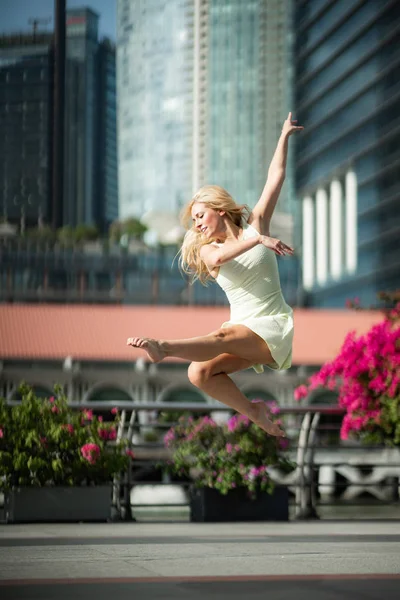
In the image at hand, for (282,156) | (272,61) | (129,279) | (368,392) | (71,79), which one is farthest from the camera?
(272,61)

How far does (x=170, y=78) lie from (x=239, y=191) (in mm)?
24787

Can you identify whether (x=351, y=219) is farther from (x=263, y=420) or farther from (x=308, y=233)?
(x=263, y=420)

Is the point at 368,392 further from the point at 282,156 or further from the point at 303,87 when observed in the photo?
the point at 303,87

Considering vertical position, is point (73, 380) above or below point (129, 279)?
below

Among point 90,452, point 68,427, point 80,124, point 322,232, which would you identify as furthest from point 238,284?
point 80,124

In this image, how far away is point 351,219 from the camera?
331 feet

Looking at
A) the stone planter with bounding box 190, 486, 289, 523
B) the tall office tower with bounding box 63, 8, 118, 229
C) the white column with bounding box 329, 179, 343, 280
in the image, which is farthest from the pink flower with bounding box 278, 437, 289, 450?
the tall office tower with bounding box 63, 8, 118, 229

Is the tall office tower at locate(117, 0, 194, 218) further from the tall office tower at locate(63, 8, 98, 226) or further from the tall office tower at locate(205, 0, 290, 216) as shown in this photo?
the tall office tower at locate(63, 8, 98, 226)

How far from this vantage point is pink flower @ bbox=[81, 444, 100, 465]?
8.27 metres

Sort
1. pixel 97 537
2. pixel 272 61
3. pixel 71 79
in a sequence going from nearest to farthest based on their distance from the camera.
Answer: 1. pixel 97 537
2. pixel 71 79
3. pixel 272 61

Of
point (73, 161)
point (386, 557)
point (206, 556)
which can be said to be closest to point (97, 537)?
point (206, 556)

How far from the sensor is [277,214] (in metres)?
121

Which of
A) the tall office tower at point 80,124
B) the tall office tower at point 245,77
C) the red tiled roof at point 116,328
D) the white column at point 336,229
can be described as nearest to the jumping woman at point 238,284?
the red tiled roof at point 116,328

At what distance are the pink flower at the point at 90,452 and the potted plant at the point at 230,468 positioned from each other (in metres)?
0.69
